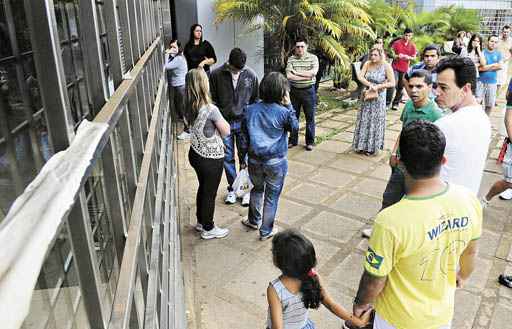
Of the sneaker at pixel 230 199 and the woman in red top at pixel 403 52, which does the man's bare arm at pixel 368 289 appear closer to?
the sneaker at pixel 230 199

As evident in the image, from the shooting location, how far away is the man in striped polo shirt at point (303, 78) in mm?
5930

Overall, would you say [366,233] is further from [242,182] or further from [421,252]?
[421,252]

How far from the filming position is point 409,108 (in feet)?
11.2

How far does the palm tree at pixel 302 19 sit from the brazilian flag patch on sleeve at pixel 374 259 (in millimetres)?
6454

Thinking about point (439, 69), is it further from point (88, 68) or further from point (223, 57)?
point (223, 57)

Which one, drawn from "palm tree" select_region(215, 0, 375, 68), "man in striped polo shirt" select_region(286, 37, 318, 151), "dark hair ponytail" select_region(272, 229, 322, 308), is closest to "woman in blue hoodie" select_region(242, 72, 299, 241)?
"dark hair ponytail" select_region(272, 229, 322, 308)

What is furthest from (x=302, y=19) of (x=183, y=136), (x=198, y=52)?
(x=183, y=136)

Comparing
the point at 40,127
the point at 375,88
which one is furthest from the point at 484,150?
the point at 375,88

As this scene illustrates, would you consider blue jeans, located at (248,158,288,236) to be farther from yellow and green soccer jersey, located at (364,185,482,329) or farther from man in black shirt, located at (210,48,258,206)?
yellow and green soccer jersey, located at (364,185,482,329)

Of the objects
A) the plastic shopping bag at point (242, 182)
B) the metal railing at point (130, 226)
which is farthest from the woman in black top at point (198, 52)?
the metal railing at point (130, 226)

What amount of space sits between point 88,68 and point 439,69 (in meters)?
2.04

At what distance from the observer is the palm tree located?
7660mm

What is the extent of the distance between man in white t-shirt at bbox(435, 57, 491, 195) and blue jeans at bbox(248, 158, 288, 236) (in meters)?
1.51

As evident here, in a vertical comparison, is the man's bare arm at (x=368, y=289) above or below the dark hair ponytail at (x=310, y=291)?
above
